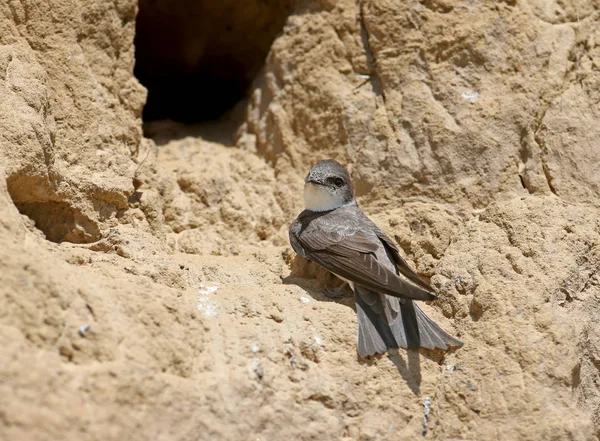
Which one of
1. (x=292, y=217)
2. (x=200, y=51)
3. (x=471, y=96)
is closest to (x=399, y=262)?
(x=292, y=217)

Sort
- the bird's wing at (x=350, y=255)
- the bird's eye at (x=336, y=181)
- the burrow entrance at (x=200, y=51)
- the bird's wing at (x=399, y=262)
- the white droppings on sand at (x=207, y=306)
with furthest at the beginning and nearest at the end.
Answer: the burrow entrance at (x=200, y=51) → the bird's eye at (x=336, y=181) → the bird's wing at (x=399, y=262) → the bird's wing at (x=350, y=255) → the white droppings on sand at (x=207, y=306)

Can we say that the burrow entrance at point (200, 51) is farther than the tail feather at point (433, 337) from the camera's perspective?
Yes

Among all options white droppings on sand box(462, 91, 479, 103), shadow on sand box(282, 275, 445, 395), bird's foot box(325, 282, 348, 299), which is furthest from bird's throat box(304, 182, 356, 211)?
white droppings on sand box(462, 91, 479, 103)

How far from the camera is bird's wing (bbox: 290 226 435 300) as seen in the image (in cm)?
284

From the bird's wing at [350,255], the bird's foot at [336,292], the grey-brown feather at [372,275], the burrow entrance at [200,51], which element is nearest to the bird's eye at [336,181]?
the grey-brown feather at [372,275]

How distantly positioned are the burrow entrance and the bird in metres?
1.19

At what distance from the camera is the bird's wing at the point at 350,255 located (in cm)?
284

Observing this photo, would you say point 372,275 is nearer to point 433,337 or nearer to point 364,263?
point 364,263

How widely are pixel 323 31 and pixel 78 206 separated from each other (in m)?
1.51

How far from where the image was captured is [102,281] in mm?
2555

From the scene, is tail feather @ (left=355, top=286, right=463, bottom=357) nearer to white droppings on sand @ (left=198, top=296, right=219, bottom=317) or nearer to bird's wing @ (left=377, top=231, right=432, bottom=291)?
bird's wing @ (left=377, top=231, right=432, bottom=291)

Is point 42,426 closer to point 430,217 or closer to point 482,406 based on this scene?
point 482,406

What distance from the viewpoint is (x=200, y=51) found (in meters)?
4.56

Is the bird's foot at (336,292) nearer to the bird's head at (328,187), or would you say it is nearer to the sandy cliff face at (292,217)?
the sandy cliff face at (292,217)
